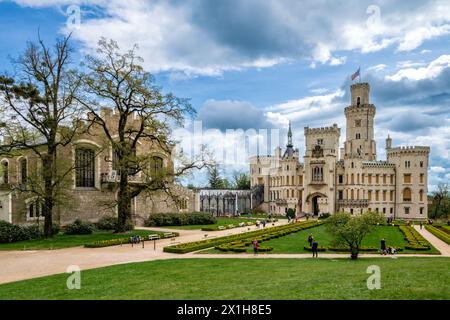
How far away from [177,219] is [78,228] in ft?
49.7

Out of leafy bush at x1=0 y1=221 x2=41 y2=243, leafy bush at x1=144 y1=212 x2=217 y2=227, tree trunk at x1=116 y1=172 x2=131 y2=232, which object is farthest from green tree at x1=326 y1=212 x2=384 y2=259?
leafy bush at x1=144 y1=212 x2=217 y2=227

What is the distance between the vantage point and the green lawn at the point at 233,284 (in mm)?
11617

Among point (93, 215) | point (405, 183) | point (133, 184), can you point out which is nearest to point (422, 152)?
point (405, 183)

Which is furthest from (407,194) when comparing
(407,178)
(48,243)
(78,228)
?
(48,243)

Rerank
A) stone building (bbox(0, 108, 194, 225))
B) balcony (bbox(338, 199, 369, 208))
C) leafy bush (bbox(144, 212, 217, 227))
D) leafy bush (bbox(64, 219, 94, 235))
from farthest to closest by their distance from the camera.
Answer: balcony (bbox(338, 199, 369, 208)) → leafy bush (bbox(144, 212, 217, 227)) → leafy bush (bbox(64, 219, 94, 235)) → stone building (bbox(0, 108, 194, 225))

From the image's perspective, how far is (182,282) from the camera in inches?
585

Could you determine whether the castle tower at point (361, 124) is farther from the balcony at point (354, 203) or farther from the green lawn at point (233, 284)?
the green lawn at point (233, 284)

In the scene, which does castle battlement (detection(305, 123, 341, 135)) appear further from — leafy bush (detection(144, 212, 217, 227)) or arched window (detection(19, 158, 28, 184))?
arched window (detection(19, 158, 28, 184))

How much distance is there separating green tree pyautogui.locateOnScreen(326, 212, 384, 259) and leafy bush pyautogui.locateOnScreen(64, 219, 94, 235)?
998 inches

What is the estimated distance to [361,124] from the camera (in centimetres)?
8094

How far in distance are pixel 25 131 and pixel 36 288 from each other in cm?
2153

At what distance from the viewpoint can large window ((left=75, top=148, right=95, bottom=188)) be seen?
4369 cm

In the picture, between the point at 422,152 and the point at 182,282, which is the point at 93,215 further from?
the point at 422,152

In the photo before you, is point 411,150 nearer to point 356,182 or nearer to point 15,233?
point 356,182
